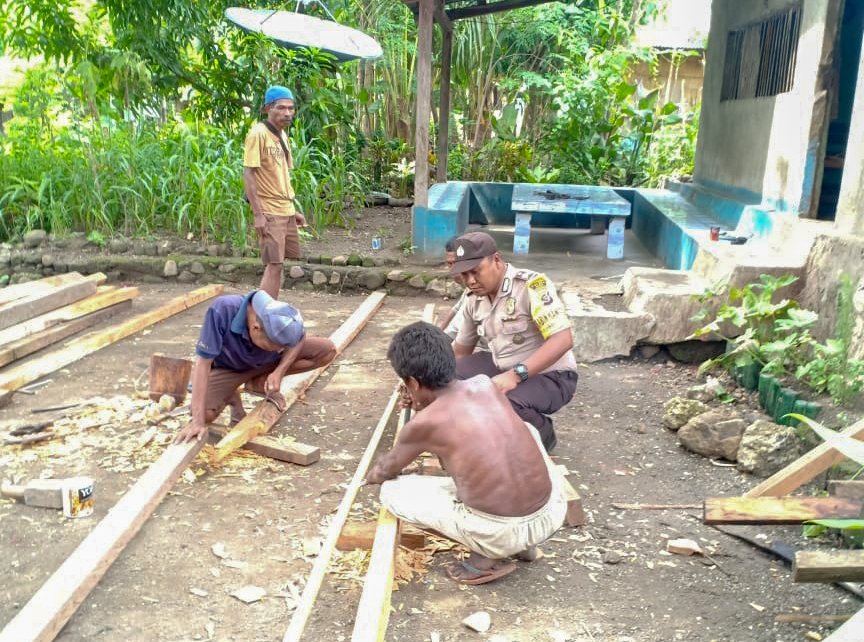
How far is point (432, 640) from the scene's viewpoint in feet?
8.66

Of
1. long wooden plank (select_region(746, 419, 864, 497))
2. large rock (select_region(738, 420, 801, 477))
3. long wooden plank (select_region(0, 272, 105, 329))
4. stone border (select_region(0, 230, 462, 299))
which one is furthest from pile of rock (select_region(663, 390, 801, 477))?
long wooden plank (select_region(0, 272, 105, 329))

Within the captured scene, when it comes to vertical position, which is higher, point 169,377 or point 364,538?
point 169,377

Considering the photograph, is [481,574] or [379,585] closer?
[379,585]

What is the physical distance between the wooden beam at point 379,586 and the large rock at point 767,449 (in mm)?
1953

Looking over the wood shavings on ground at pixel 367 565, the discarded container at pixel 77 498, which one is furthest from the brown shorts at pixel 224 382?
the wood shavings on ground at pixel 367 565

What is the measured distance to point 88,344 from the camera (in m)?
5.55

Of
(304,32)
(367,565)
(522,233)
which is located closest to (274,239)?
(304,32)

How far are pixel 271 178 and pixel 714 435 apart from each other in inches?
146

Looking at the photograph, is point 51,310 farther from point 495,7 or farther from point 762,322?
point 495,7

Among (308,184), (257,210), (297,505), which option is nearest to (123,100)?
(308,184)

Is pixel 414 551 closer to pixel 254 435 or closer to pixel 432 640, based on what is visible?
pixel 432 640

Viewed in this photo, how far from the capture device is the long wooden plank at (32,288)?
6.07 m

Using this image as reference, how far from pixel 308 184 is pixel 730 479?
579 centimetres

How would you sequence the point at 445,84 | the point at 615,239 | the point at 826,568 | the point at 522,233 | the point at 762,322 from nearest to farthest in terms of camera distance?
the point at 826,568 < the point at 762,322 < the point at 615,239 < the point at 522,233 < the point at 445,84
